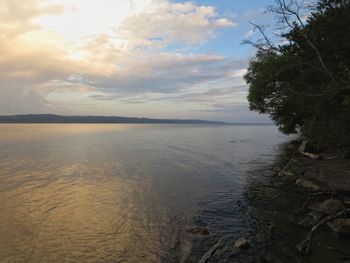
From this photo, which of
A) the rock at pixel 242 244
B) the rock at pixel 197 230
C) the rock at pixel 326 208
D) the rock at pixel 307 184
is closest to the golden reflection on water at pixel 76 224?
the rock at pixel 197 230

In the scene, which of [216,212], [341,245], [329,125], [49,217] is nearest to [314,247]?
[341,245]

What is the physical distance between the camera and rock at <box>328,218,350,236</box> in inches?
680

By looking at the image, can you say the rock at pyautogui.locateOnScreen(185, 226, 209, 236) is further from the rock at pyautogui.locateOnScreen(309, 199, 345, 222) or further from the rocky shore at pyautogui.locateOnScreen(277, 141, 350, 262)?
the rock at pyautogui.locateOnScreen(309, 199, 345, 222)

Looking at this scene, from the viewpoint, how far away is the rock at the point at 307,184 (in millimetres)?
26534

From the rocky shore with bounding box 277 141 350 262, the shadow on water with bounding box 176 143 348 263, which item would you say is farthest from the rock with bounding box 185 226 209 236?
the rocky shore with bounding box 277 141 350 262

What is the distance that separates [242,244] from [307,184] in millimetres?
13869

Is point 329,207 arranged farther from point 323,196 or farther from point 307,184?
point 307,184

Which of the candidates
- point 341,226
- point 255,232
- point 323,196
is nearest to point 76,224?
point 255,232

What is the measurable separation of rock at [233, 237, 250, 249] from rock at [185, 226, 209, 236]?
2.28 meters

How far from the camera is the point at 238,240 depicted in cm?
1738

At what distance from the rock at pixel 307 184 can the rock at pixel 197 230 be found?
11.6m

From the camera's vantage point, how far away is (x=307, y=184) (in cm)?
2809

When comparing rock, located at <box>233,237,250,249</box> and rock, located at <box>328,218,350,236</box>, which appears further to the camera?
rock, located at <box>328,218,350,236</box>

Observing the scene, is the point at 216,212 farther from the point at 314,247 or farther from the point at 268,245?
the point at 314,247
